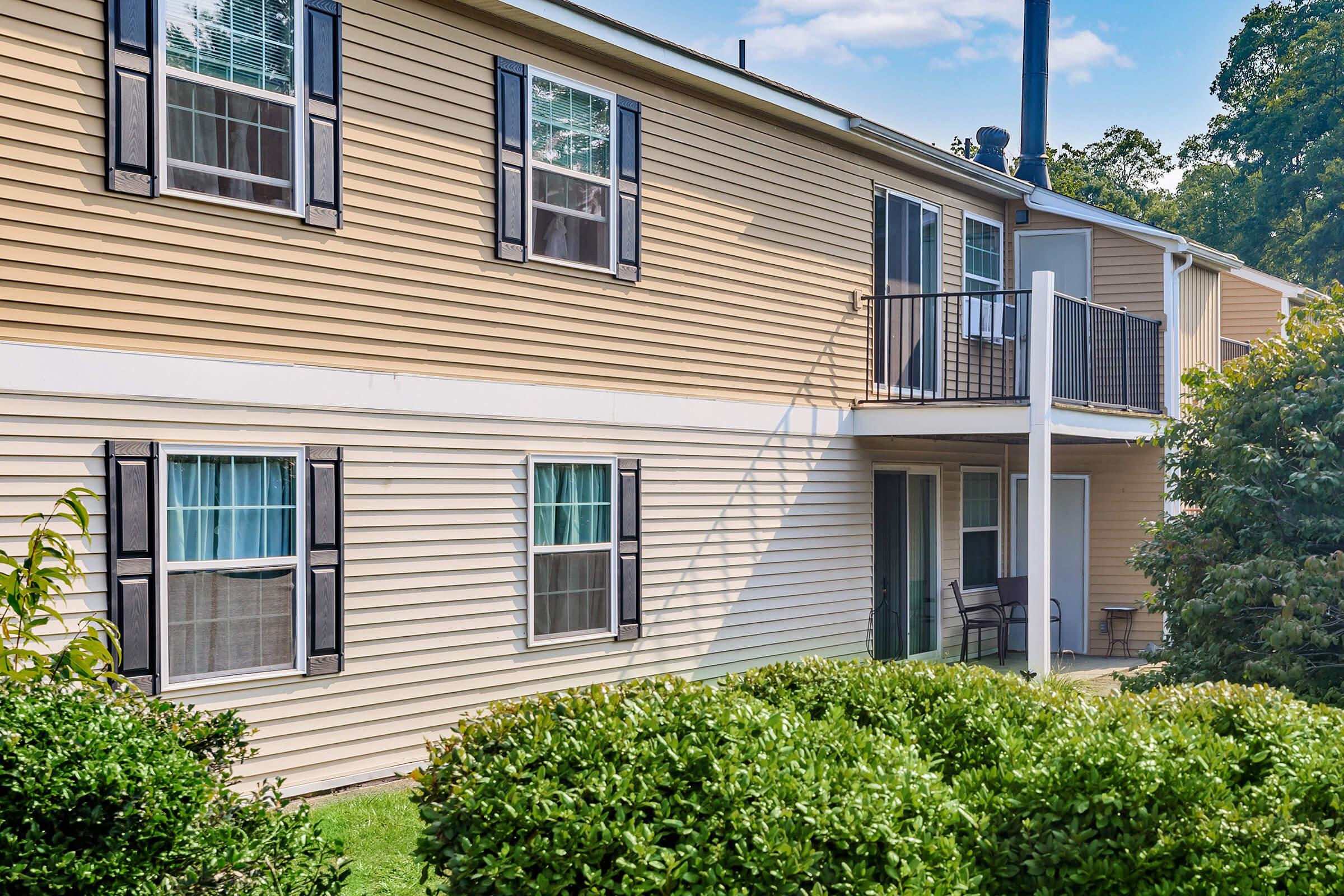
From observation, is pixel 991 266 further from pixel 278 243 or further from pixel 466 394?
pixel 278 243

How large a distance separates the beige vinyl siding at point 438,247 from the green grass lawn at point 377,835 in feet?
9.27

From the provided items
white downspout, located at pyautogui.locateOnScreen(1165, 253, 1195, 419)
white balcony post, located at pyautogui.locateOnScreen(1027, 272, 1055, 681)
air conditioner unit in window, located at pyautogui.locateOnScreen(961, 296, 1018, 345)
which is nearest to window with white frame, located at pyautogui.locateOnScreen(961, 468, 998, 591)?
air conditioner unit in window, located at pyautogui.locateOnScreen(961, 296, 1018, 345)

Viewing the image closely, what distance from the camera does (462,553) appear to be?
890 centimetres

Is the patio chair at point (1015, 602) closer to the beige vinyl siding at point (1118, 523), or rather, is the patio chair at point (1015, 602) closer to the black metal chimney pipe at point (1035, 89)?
the beige vinyl siding at point (1118, 523)

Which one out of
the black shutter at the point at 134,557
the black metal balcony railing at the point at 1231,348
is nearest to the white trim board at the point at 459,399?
the black shutter at the point at 134,557

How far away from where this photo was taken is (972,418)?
12180 mm

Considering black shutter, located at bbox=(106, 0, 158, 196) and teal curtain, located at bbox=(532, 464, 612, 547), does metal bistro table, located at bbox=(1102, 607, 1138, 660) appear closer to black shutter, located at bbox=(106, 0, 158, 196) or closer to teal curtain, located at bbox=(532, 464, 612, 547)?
teal curtain, located at bbox=(532, 464, 612, 547)

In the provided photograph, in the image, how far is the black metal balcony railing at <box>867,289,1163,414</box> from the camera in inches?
507

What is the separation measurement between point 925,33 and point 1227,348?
6160 centimetres

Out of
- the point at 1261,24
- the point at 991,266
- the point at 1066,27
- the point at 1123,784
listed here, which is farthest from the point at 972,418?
the point at 1066,27

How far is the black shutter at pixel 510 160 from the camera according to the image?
9.12 meters

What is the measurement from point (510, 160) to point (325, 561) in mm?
3343

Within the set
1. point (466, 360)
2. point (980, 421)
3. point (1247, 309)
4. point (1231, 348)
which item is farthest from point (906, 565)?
point (1247, 309)

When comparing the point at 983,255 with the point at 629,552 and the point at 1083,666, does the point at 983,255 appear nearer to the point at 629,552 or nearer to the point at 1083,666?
the point at 1083,666
